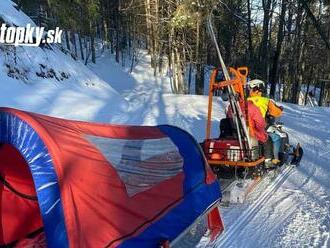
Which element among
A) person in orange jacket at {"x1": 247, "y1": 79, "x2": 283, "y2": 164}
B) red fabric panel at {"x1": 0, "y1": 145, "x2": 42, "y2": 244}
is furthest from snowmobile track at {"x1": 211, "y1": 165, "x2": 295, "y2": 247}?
red fabric panel at {"x1": 0, "y1": 145, "x2": 42, "y2": 244}

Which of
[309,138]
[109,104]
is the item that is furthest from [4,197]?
[109,104]

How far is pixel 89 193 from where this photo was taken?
13.6 ft

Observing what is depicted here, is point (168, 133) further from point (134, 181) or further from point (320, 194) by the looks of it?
point (320, 194)

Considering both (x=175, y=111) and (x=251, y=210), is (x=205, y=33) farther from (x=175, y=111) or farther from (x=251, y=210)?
(x=251, y=210)

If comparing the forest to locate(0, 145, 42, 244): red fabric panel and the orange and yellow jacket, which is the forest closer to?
the orange and yellow jacket

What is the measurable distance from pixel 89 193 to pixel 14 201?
166cm

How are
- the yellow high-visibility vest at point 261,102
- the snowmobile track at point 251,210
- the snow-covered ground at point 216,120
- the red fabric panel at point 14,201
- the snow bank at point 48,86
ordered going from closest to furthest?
the red fabric panel at point 14,201 < the snowmobile track at point 251,210 < the snow-covered ground at point 216,120 < the yellow high-visibility vest at point 261,102 < the snow bank at point 48,86

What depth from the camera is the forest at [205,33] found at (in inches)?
1022

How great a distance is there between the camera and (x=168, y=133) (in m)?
5.96

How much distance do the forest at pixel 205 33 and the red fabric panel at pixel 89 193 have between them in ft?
52.7

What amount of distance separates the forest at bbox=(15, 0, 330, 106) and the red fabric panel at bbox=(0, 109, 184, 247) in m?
16.1

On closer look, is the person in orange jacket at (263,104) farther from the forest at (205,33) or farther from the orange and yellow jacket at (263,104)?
the forest at (205,33)

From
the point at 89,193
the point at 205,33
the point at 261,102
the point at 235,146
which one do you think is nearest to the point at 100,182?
the point at 89,193

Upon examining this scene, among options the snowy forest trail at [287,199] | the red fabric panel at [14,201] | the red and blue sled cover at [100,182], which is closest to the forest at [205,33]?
the snowy forest trail at [287,199]
